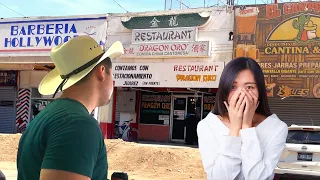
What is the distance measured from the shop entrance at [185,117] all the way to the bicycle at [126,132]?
1.67 meters

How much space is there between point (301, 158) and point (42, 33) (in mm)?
13280

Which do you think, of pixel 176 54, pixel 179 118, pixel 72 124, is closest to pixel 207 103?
pixel 179 118

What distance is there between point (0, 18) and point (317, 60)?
13.9 metres

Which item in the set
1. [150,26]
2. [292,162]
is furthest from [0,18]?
[292,162]

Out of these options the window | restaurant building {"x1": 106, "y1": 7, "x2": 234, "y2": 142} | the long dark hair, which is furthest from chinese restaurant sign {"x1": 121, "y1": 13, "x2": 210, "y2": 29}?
the long dark hair

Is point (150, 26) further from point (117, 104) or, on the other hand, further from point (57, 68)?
point (57, 68)

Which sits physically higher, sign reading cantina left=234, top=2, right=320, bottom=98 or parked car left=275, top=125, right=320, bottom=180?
sign reading cantina left=234, top=2, right=320, bottom=98

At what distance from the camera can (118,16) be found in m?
17.3

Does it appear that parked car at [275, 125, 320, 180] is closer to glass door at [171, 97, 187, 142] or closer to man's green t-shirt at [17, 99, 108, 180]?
man's green t-shirt at [17, 99, 108, 180]

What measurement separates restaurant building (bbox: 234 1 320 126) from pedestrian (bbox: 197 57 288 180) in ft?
40.0

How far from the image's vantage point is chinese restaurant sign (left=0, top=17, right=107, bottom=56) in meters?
17.5

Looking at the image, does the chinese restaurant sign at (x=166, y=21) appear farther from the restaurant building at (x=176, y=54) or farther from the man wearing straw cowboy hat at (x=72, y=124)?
the man wearing straw cowboy hat at (x=72, y=124)

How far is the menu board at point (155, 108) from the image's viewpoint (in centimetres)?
1909

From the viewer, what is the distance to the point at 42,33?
18.2 meters
